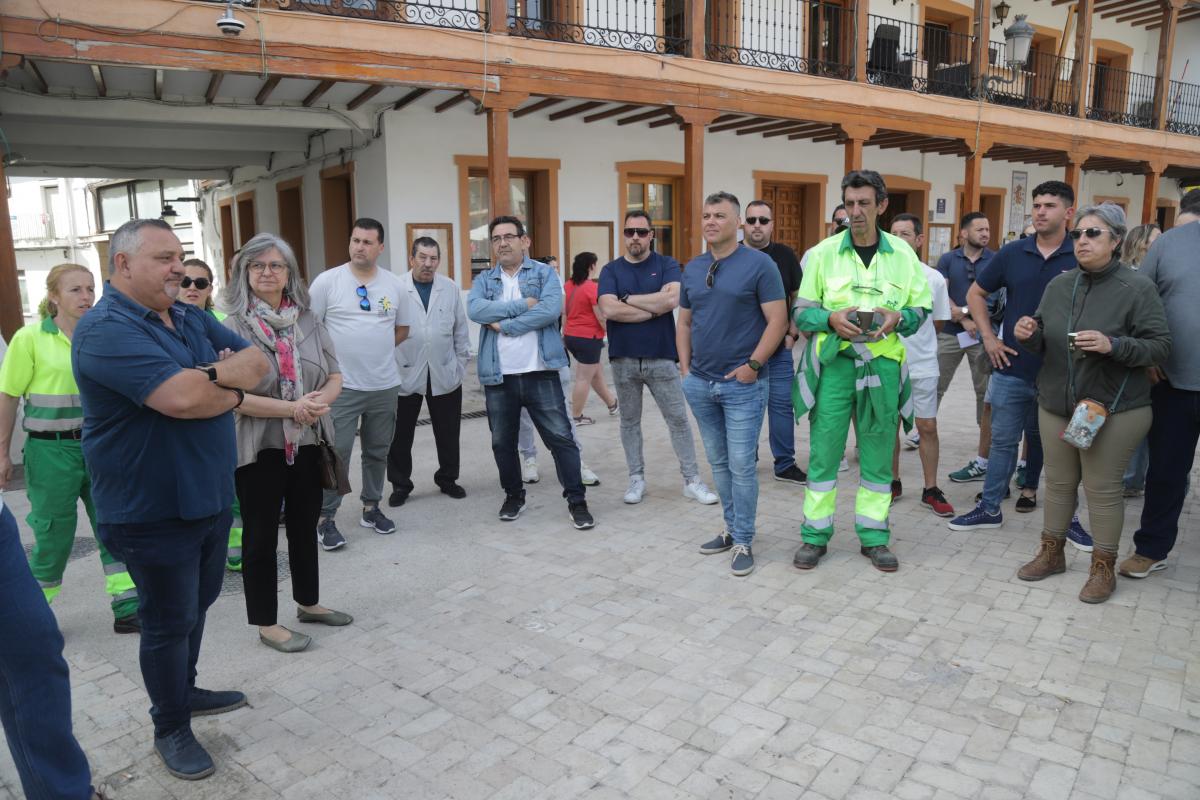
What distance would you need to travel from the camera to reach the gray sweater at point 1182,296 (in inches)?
155

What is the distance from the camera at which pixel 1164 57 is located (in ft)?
53.4

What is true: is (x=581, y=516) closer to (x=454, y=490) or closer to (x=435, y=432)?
(x=454, y=490)

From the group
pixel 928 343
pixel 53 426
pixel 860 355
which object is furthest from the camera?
pixel 928 343

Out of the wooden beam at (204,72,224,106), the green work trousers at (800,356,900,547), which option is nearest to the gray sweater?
the green work trousers at (800,356,900,547)

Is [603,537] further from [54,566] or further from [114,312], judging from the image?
[114,312]

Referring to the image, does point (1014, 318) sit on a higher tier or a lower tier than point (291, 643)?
higher

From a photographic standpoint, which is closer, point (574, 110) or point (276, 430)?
point (276, 430)

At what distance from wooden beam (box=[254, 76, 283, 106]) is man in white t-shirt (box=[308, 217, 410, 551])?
5586 millimetres

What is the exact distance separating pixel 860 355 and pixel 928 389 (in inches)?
60.4

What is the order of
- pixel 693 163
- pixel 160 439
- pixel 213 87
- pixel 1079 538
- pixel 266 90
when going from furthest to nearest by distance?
pixel 693 163 → pixel 266 90 → pixel 213 87 → pixel 1079 538 → pixel 160 439

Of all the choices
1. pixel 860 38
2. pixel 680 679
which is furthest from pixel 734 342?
pixel 860 38

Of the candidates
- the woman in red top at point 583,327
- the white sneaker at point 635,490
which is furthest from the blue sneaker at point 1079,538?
the woman in red top at point 583,327

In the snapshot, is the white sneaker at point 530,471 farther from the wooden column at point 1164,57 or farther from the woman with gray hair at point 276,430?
the wooden column at point 1164,57

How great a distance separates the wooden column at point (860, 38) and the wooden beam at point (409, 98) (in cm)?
660
